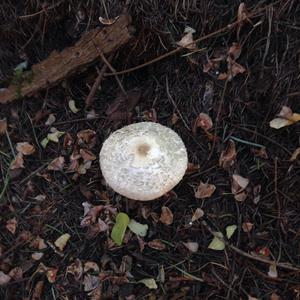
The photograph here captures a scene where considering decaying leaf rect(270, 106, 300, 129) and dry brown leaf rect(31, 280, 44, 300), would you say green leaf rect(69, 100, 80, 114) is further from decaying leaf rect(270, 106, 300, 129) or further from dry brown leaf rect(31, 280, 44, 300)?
decaying leaf rect(270, 106, 300, 129)

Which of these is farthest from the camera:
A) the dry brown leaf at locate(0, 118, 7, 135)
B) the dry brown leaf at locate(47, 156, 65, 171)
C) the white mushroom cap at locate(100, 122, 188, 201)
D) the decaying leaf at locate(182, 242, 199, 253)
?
the dry brown leaf at locate(0, 118, 7, 135)

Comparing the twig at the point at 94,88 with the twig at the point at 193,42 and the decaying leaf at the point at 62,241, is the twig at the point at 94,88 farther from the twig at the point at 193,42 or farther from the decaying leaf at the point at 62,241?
the decaying leaf at the point at 62,241

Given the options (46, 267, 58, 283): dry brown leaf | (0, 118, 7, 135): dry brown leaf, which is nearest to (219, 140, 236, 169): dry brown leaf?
(46, 267, 58, 283): dry brown leaf

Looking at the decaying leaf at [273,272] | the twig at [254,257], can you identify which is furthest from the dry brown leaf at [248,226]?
the decaying leaf at [273,272]

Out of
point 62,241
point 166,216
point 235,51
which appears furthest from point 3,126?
point 235,51

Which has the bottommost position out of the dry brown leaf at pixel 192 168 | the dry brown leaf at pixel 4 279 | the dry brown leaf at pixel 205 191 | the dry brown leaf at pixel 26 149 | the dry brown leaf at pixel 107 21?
the dry brown leaf at pixel 4 279

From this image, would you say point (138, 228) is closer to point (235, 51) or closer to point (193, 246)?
point (193, 246)
